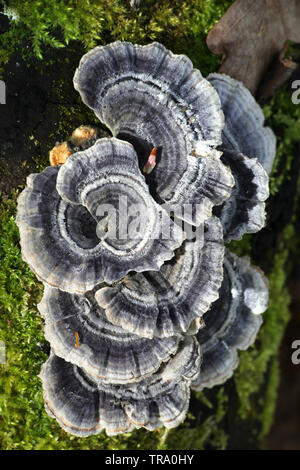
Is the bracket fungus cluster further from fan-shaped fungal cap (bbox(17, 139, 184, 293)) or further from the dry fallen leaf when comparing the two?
the dry fallen leaf

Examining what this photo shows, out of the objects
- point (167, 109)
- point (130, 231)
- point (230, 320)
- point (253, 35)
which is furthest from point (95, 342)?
point (253, 35)

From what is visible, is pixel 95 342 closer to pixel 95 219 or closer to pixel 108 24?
pixel 95 219

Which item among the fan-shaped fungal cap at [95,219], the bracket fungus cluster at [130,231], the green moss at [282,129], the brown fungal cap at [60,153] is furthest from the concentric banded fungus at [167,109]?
the green moss at [282,129]

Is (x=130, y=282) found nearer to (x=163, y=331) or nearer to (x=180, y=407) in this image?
(x=163, y=331)

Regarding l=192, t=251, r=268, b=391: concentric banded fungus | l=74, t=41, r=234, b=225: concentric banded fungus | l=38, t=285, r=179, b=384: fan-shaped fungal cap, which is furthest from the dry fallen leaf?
l=38, t=285, r=179, b=384: fan-shaped fungal cap

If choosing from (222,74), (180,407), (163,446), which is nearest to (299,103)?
(222,74)
